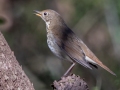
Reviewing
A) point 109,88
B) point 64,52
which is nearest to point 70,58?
point 64,52

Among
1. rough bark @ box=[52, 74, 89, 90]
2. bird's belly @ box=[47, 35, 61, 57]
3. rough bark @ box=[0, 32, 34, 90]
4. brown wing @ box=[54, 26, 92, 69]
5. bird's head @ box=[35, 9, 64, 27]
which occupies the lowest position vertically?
rough bark @ box=[0, 32, 34, 90]

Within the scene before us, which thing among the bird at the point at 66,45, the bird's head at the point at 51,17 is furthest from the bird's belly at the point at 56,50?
the bird's head at the point at 51,17

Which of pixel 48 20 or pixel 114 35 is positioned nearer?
pixel 48 20

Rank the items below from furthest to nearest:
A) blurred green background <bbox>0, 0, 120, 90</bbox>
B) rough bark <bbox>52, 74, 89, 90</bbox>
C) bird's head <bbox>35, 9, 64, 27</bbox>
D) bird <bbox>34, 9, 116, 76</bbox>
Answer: blurred green background <bbox>0, 0, 120, 90</bbox>, bird's head <bbox>35, 9, 64, 27</bbox>, bird <bbox>34, 9, 116, 76</bbox>, rough bark <bbox>52, 74, 89, 90</bbox>

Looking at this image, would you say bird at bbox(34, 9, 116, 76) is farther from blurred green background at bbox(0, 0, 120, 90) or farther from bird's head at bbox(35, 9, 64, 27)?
blurred green background at bbox(0, 0, 120, 90)

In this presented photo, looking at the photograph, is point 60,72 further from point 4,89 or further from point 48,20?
point 4,89

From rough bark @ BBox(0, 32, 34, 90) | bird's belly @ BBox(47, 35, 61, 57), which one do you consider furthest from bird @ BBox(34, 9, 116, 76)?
rough bark @ BBox(0, 32, 34, 90)

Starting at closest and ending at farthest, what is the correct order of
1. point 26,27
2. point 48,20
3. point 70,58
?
point 70,58 < point 48,20 < point 26,27
